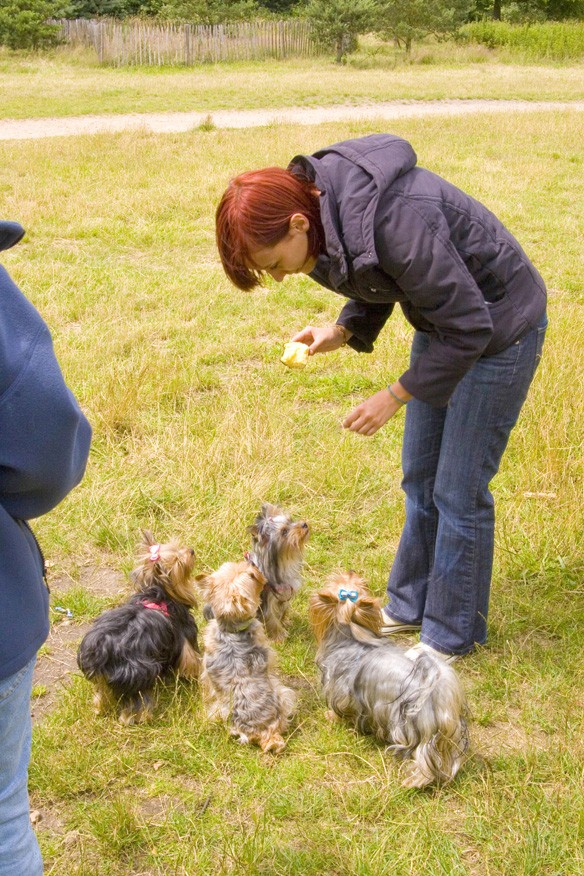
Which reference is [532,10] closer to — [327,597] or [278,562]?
[278,562]

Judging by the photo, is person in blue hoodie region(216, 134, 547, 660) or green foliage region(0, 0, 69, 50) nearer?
person in blue hoodie region(216, 134, 547, 660)

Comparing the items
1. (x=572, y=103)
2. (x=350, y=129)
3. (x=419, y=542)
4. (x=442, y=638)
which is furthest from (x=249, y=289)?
(x=572, y=103)

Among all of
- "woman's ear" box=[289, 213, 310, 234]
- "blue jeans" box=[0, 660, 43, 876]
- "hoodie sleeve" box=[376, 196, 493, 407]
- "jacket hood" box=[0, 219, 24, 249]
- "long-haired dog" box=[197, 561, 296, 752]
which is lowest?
"long-haired dog" box=[197, 561, 296, 752]

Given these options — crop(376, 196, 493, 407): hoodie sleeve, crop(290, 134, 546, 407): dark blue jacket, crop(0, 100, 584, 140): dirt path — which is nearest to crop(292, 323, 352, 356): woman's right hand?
crop(290, 134, 546, 407): dark blue jacket

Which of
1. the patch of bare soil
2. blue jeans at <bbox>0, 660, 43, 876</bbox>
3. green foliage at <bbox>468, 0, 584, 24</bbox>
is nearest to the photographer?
blue jeans at <bbox>0, 660, 43, 876</bbox>

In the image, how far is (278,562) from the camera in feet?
14.3

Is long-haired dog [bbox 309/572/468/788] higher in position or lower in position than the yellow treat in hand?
lower

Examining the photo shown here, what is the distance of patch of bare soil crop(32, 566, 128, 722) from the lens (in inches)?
161

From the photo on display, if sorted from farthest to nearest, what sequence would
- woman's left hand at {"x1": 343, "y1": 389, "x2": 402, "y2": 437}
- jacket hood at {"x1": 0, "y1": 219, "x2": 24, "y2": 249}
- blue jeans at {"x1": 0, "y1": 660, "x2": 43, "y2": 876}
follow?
woman's left hand at {"x1": 343, "y1": 389, "x2": 402, "y2": 437}, blue jeans at {"x1": 0, "y1": 660, "x2": 43, "y2": 876}, jacket hood at {"x1": 0, "y1": 219, "x2": 24, "y2": 249}

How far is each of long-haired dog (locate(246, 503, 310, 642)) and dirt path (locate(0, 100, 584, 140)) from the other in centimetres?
1483

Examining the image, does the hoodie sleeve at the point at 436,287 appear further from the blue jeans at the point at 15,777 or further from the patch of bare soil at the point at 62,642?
the patch of bare soil at the point at 62,642

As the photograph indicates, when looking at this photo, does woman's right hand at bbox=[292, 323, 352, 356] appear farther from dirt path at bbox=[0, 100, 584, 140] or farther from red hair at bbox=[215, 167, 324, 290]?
dirt path at bbox=[0, 100, 584, 140]

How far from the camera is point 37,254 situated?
10188 millimetres

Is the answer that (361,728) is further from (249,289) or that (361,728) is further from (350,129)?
(350,129)
